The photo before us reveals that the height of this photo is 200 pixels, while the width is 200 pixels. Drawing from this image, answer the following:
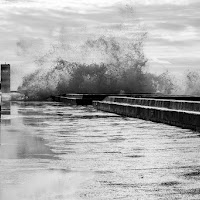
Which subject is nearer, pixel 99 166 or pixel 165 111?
pixel 99 166

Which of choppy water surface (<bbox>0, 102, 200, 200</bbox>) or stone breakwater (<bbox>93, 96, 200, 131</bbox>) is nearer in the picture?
choppy water surface (<bbox>0, 102, 200, 200</bbox>)

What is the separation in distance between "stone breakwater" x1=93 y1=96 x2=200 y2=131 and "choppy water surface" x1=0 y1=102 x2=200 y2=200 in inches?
58.4

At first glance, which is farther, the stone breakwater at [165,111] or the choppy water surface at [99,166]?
the stone breakwater at [165,111]

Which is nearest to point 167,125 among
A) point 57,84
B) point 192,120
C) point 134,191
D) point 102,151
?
point 192,120

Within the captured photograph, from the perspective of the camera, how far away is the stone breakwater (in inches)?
701

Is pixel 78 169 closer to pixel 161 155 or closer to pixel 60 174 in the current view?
pixel 60 174

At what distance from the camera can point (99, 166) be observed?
31.3ft

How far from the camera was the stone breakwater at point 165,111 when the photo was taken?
58.4ft

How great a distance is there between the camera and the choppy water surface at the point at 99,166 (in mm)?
7188

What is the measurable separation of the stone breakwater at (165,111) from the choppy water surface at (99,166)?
1.48m

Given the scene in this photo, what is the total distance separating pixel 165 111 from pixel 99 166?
1119cm

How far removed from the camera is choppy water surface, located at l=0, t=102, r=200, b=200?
23.6 ft

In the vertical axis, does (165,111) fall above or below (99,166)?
above

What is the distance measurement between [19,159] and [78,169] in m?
1.52
